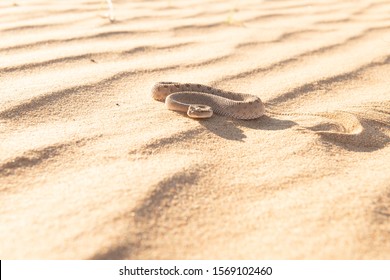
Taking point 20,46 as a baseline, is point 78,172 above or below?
below

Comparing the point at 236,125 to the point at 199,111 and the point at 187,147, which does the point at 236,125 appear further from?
the point at 187,147

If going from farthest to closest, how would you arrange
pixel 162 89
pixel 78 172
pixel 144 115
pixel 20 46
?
pixel 20 46, pixel 162 89, pixel 144 115, pixel 78 172

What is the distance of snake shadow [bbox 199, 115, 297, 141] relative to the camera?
103 inches

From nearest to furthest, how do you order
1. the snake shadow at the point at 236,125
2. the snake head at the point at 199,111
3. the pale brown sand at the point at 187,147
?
the pale brown sand at the point at 187,147 → the snake shadow at the point at 236,125 → the snake head at the point at 199,111

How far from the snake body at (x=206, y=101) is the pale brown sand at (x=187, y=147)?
2.7 inches

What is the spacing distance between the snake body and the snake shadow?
4 centimetres

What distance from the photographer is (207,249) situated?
5.47 feet

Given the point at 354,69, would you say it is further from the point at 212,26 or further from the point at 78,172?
the point at 78,172

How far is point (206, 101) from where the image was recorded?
3068 mm

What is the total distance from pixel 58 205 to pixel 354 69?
101 inches

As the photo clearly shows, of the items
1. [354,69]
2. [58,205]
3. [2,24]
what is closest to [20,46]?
[2,24]

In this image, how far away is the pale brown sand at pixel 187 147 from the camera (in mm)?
1711

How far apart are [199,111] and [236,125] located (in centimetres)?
22

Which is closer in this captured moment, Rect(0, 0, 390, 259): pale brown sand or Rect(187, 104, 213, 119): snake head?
Rect(0, 0, 390, 259): pale brown sand
